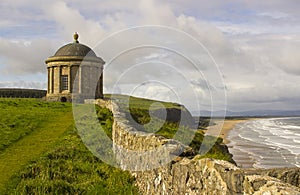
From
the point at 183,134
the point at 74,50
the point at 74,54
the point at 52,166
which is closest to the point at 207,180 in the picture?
the point at 52,166

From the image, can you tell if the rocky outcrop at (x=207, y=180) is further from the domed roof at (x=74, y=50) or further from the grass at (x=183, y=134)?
the domed roof at (x=74, y=50)

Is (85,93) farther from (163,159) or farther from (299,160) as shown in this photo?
(163,159)

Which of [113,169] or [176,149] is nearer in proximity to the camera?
[176,149]

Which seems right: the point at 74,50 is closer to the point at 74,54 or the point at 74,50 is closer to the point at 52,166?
the point at 74,54

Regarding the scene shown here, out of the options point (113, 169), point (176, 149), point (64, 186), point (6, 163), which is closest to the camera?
point (176, 149)

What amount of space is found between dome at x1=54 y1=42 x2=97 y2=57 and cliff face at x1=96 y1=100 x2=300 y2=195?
33917 millimetres

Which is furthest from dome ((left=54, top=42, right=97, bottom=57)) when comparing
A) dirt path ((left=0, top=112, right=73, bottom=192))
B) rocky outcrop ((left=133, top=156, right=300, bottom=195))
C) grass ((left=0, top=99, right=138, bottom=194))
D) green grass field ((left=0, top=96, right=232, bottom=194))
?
rocky outcrop ((left=133, top=156, right=300, bottom=195))

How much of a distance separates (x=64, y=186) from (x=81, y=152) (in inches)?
170

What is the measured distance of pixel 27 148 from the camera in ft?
51.7

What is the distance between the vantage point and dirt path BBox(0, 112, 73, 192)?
12.4 metres

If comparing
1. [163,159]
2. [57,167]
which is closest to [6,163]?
[57,167]

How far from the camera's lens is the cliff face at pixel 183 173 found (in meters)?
4.78

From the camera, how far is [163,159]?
8.13 metres

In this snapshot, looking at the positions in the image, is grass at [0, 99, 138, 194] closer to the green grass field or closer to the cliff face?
the green grass field
